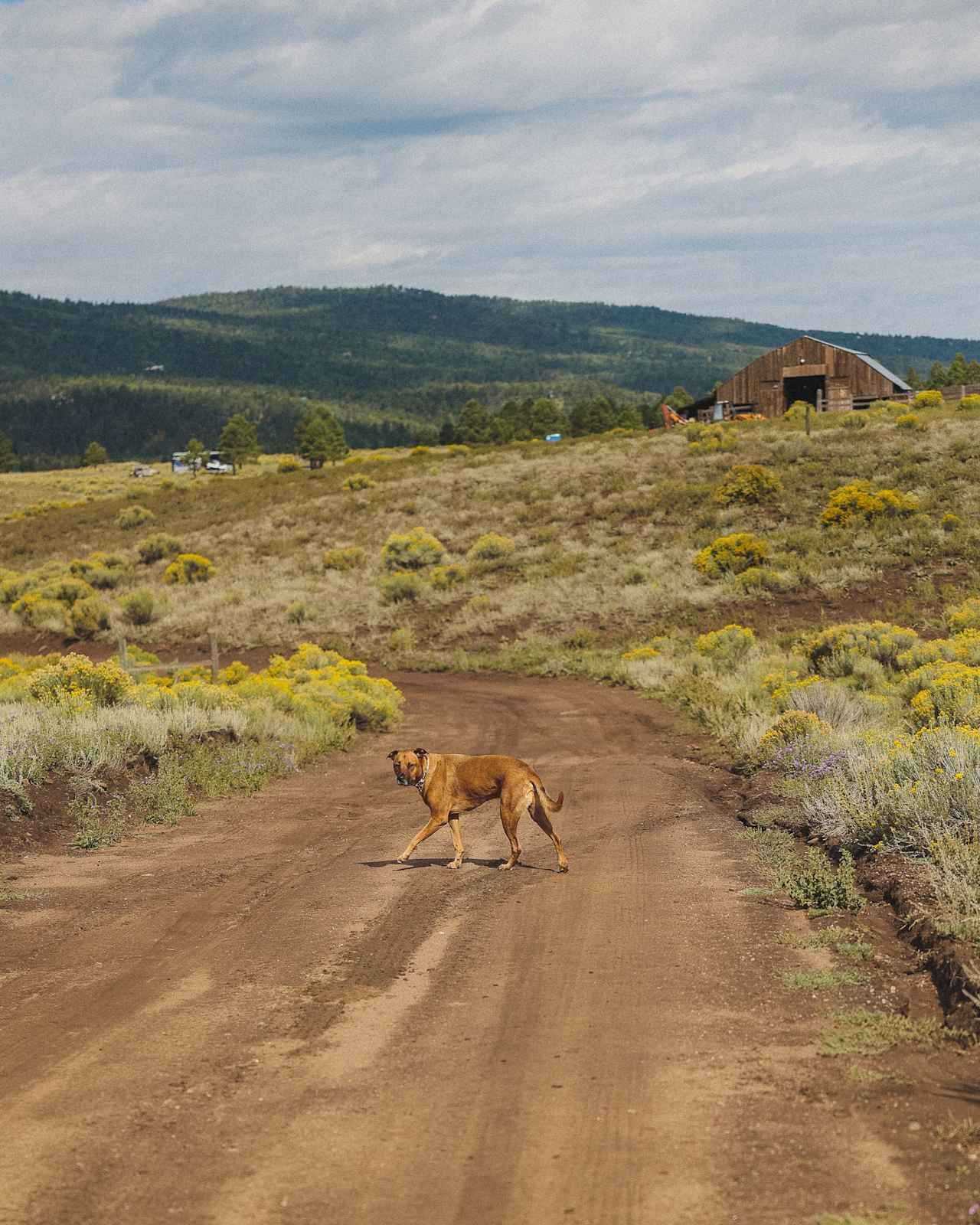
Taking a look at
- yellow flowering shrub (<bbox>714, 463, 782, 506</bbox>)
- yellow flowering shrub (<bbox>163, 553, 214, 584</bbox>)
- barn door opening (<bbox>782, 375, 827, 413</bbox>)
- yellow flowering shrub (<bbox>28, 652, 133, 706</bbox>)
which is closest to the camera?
yellow flowering shrub (<bbox>28, 652, 133, 706</bbox>)

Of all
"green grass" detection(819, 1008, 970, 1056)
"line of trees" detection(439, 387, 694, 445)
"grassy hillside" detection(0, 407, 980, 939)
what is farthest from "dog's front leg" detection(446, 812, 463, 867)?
"line of trees" detection(439, 387, 694, 445)

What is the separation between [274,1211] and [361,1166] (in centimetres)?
44

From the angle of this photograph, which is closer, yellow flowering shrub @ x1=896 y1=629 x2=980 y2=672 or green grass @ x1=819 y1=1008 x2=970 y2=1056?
green grass @ x1=819 y1=1008 x2=970 y2=1056

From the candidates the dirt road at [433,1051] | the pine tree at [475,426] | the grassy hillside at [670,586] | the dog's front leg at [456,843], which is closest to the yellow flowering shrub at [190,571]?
the grassy hillside at [670,586]

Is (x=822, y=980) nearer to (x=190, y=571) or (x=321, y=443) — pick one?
(x=190, y=571)

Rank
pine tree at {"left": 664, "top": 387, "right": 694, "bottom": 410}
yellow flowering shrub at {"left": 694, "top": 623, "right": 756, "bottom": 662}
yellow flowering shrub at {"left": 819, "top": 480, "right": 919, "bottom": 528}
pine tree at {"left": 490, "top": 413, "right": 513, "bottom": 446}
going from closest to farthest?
yellow flowering shrub at {"left": 694, "top": 623, "right": 756, "bottom": 662}, yellow flowering shrub at {"left": 819, "top": 480, "right": 919, "bottom": 528}, pine tree at {"left": 664, "top": 387, "right": 694, "bottom": 410}, pine tree at {"left": 490, "top": 413, "right": 513, "bottom": 446}

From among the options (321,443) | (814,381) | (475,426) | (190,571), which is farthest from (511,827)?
(475,426)

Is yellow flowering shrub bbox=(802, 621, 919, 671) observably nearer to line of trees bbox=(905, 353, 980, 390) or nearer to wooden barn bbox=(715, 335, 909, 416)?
wooden barn bbox=(715, 335, 909, 416)

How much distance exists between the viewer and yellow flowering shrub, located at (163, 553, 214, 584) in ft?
143

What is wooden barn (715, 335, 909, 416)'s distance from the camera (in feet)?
214

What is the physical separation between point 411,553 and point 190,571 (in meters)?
9.34

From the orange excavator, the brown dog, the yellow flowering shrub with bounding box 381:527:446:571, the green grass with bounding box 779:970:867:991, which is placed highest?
the orange excavator

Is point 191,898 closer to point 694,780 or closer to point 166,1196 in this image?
point 166,1196

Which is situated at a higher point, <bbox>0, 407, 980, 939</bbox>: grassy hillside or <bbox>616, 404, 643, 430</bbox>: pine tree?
<bbox>616, 404, 643, 430</bbox>: pine tree
